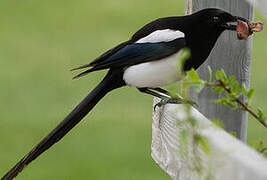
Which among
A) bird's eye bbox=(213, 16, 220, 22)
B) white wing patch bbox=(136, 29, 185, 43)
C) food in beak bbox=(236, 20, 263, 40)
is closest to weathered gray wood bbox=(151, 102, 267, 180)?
food in beak bbox=(236, 20, 263, 40)

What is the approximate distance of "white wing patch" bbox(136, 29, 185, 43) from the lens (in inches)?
107

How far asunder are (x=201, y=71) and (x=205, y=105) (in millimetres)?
145

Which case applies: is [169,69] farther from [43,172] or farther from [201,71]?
[43,172]

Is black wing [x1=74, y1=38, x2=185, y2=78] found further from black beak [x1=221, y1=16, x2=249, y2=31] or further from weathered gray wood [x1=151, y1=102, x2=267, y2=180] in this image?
weathered gray wood [x1=151, y1=102, x2=267, y2=180]

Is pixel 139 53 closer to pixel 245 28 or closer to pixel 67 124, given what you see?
pixel 67 124

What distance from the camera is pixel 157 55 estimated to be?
2.75m

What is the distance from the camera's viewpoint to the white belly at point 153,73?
8.76 ft

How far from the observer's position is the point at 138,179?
218 inches

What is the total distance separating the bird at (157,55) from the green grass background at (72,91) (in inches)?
113

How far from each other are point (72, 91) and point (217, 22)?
5.00m

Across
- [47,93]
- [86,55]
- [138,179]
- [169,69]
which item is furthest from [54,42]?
[169,69]

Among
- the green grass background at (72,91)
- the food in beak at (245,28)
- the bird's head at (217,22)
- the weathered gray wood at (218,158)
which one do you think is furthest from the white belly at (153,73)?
the green grass background at (72,91)

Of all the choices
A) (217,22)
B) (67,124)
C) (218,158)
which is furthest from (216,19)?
(218,158)

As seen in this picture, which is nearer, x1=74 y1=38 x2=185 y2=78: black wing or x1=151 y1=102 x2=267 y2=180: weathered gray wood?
x1=151 y1=102 x2=267 y2=180: weathered gray wood
